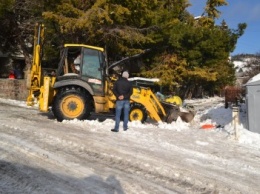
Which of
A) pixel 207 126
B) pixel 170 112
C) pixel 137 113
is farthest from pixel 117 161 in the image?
pixel 207 126

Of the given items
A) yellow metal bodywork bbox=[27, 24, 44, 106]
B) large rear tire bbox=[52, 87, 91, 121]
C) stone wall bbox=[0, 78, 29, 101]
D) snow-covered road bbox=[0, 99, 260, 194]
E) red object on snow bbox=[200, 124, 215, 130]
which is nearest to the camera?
snow-covered road bbox=[0, 99, 260, 194]

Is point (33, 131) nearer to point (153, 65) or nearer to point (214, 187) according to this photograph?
point (214, 187)

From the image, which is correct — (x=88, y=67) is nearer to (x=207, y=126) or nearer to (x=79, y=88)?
(x=79, y=88)

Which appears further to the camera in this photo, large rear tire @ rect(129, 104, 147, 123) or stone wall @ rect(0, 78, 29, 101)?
stone wall @ rect(0, 78, 29, 101)

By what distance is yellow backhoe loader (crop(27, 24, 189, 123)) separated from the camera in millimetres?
11719

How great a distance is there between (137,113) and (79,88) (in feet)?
7.03

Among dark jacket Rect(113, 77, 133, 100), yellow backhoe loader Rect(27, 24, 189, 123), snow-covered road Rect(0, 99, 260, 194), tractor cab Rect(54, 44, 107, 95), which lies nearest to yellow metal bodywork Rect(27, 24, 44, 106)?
yellow backhoe loader Rect(27, 24, 189, 123)

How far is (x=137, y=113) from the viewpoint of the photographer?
41.6 feet

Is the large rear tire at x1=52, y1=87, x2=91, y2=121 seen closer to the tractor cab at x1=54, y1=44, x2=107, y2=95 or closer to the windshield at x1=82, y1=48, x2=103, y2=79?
the tractor cab at x1=54, y1=44, x2=107, y2=95

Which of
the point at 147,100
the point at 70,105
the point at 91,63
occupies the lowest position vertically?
the point at 70,105

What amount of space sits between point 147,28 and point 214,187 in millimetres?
15773

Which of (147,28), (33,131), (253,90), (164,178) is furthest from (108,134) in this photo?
(147,28)

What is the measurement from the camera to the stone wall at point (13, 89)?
1970 cm

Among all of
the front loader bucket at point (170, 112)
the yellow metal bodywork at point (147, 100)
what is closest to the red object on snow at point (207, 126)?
the front loader bucket at point (170, 112)
